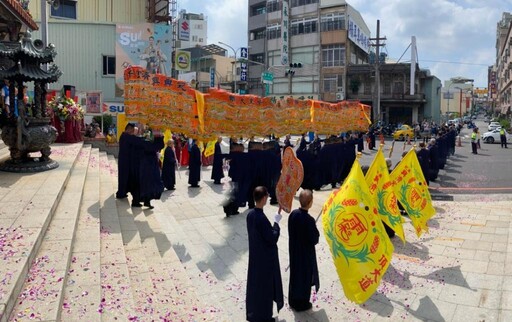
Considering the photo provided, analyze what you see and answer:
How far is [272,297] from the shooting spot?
4.74 meters

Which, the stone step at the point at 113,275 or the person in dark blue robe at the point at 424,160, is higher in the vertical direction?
the person in dark blue robe at the point at 424,160

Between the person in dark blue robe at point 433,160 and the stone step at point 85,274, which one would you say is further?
the person in dark blue robe at point 433,160

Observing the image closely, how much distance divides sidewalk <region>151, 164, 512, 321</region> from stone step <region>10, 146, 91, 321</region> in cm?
180

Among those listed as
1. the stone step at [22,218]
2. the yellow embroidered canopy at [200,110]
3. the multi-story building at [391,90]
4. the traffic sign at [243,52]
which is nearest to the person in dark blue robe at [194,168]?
the yellow embroidered canopy at [200,110]

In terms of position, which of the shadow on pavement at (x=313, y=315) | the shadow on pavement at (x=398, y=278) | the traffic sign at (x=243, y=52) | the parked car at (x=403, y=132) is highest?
the traffic sign at (x=243, y=52)

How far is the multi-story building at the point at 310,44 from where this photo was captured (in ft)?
139

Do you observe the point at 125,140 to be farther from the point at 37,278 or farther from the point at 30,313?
the point at 30,313

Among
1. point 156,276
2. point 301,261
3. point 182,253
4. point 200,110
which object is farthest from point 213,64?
point 301,261

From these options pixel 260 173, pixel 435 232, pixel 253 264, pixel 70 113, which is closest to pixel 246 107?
pixel 260 173

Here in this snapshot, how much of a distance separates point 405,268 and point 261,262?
3.04 m

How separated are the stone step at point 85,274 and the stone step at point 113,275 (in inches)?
5.0

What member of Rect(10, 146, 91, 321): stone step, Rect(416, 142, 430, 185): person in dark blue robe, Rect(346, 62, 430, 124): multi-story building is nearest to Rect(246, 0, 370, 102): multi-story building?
Rect(346, 62, 430, 124): multi-story building

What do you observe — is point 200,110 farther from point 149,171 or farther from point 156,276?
point 156,276

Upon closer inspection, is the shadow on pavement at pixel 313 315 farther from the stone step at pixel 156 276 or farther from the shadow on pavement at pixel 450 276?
the shadow on pavement at pixel 450 276
